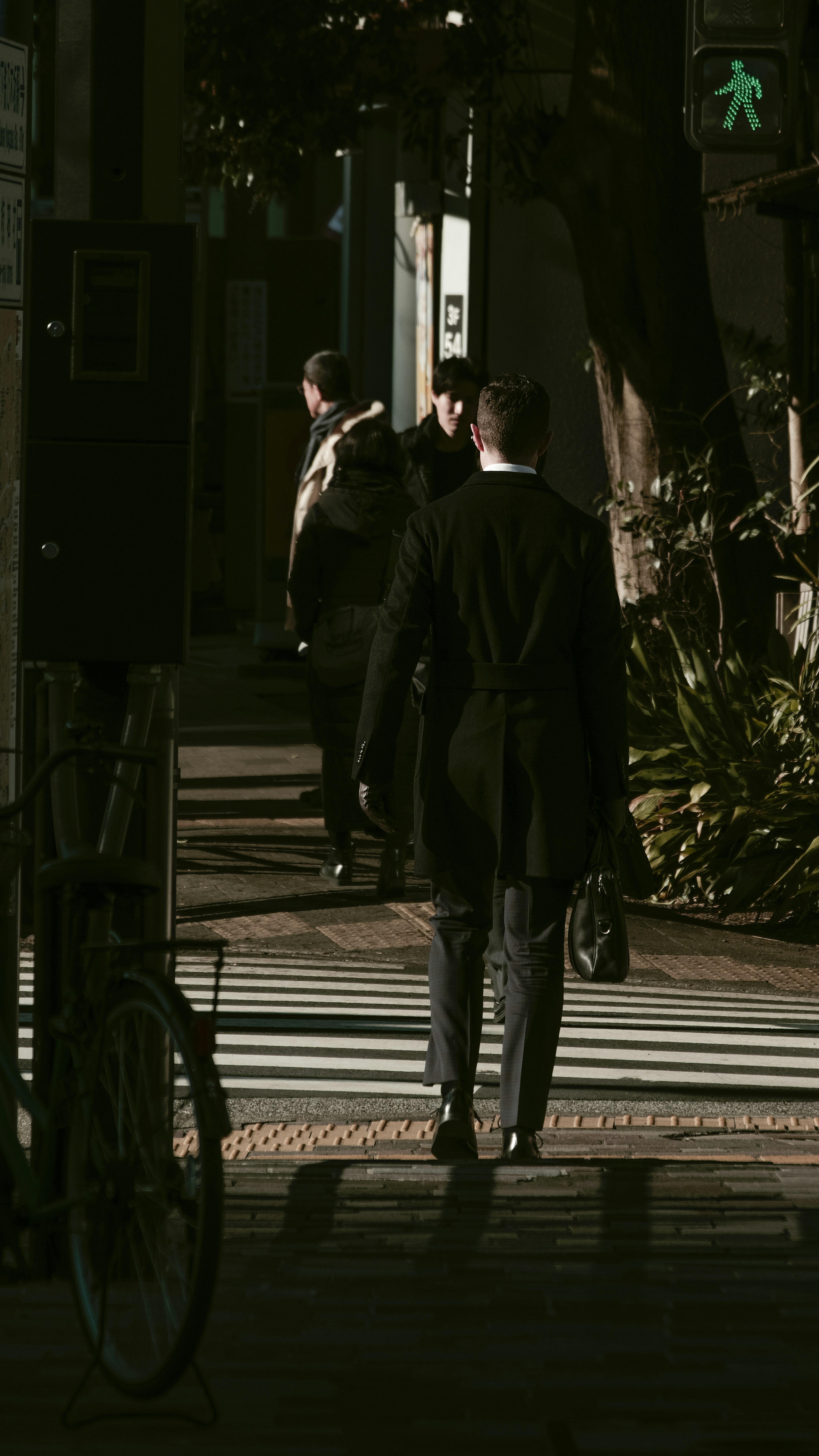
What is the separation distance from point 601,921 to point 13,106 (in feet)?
7.73

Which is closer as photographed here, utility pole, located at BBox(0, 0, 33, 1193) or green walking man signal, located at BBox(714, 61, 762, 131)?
utility pole, located at BBox(0, 0, 33, 1193)

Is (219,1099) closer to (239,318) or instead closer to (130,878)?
(130,878)

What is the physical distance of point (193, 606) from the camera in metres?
22.4

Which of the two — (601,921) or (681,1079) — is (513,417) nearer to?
(601,921)

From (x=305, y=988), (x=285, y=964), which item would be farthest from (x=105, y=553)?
(x=285, y=964)

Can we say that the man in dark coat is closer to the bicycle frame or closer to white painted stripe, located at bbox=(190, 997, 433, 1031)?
white painted stripe, located at bbox=(190, 997, 433, 1031)

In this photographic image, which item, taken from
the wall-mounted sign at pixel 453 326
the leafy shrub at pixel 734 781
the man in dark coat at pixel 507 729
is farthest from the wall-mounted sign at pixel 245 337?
the man in dark coat at pixel 507 729

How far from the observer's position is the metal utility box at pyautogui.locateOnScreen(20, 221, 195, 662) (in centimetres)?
392

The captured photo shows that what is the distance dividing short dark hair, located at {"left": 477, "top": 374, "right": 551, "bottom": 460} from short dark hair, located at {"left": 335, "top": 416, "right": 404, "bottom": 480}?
353 cm

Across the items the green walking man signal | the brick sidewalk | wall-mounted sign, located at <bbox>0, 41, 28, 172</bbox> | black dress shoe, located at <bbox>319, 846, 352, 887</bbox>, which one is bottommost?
black dress shoe, located at <bbox>319, 846, 352, 887</bbox>

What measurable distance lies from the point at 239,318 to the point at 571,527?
18.1m

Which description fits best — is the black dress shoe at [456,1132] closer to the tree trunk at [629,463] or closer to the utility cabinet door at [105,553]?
the utility cabinet door at [105,553]

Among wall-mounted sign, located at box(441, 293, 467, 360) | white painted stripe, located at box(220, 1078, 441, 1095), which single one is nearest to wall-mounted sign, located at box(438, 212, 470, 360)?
wall-mounted sign, located at box(441, 293, 467, 360)

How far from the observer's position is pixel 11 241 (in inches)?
159
